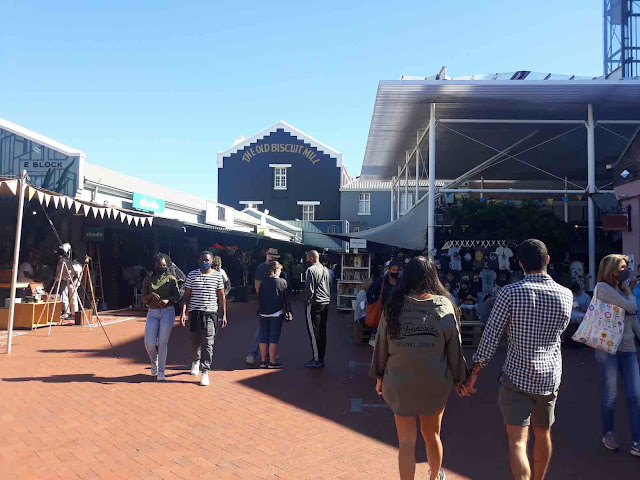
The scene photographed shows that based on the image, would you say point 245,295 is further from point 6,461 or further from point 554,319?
point 554,319

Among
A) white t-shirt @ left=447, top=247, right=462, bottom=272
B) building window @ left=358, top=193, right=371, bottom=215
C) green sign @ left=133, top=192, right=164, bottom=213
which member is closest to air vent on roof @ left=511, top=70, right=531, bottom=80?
white t-shirt @ left=447, top=247, right=462, bottom=272

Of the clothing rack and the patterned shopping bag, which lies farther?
the clothing rack

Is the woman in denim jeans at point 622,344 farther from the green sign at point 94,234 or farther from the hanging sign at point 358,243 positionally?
the green sign at point 94,234

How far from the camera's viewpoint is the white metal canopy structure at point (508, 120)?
43.1 feet

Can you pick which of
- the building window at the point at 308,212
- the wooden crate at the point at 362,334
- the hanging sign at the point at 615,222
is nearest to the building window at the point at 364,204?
the building window at the point at 308,212

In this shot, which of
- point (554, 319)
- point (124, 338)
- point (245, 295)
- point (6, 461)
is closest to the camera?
point (554, 319)

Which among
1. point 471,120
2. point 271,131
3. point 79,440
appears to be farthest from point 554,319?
point 271,131

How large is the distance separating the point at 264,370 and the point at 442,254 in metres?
A: 7.72

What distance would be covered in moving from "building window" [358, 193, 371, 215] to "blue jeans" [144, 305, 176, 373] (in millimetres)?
31149

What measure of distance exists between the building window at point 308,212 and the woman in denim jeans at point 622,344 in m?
33.5

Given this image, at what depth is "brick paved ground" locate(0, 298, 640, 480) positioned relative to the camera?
4.20 metres

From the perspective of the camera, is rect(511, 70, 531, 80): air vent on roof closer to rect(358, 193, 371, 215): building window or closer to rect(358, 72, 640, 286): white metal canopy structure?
rect(358, 72, 640, 286): white metal canopy structure

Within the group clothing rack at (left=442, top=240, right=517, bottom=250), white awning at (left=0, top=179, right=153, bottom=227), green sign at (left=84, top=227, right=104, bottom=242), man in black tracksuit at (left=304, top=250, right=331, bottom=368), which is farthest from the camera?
green sign at (left=84, top=227, right=104, bottom=242)

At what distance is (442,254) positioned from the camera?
560 inches
